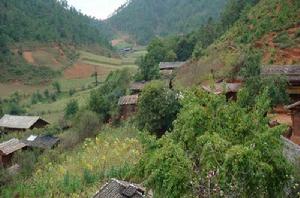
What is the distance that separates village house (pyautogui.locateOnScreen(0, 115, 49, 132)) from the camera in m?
42.0

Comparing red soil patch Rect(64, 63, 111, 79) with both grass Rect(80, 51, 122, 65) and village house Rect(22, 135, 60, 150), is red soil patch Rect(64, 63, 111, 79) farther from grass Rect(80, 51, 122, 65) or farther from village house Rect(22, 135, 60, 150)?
village house Rect(22, 135, 60, 150)

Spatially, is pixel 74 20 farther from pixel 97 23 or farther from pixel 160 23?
pixel 97 23

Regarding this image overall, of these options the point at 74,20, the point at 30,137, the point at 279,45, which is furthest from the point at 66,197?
the point at 74,20

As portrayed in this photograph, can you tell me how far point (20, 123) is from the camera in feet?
139

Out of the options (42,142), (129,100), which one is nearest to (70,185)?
(42,142)

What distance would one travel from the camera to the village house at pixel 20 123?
138ft

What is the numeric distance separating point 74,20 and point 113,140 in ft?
249

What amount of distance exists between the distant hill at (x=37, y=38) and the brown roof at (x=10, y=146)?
111 feet

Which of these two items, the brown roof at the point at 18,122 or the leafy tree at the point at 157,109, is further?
the brown roof at the point at 18,122

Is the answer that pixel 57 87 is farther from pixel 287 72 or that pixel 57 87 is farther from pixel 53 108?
pixel 287 72

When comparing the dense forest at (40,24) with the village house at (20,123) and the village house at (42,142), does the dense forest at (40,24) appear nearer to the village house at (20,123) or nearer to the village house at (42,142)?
the village house at (20,123)

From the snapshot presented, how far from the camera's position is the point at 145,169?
398 inches

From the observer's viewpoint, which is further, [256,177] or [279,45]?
[279,45]

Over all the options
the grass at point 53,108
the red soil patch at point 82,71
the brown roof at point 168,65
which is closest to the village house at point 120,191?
the brown roof at point 168,65
